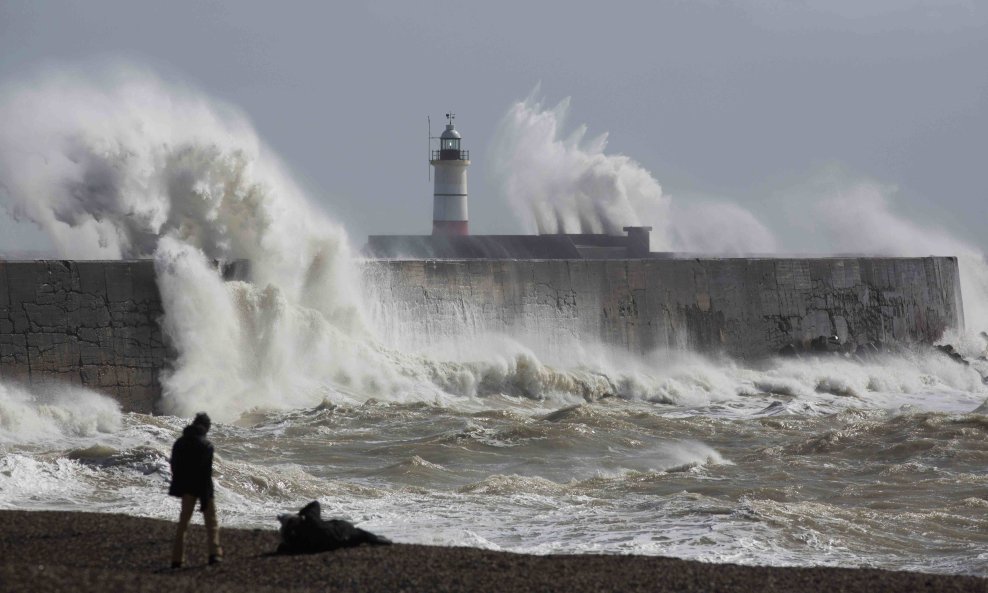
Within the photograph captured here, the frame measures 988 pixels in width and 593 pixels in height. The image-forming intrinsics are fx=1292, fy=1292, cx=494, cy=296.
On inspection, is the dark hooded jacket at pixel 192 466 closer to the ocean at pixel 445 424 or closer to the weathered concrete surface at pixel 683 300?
the ocean at pixel 445 424

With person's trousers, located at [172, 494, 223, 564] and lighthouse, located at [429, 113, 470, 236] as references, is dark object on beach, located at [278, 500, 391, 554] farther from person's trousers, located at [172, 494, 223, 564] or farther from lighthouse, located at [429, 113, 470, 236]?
lighthouse, located at [429, 113, 470, 236]

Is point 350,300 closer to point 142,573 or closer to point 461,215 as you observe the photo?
point 142,573

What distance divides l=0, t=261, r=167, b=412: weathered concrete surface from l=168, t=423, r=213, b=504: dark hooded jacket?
706cm

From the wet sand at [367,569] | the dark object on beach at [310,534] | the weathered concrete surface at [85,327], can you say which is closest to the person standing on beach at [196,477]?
the wet sand at [367,569]

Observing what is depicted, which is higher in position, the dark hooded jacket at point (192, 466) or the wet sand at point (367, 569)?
the dark hooded jacket at point (192, 466)

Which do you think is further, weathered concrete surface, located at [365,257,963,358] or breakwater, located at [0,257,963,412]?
weathered concrete surface, located at [365,257,963,358]

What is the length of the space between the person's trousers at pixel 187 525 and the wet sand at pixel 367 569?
0.08 m

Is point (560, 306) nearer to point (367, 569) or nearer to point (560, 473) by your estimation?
point (560, 473)

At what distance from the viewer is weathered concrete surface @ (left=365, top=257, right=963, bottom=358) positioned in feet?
60.0

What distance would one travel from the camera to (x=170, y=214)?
1591 centimetres

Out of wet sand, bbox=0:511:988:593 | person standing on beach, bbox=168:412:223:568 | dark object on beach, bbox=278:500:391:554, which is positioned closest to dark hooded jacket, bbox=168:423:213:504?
person standing on beach, bbox=168:412:223:568

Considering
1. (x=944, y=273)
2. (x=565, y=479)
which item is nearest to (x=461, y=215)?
(x=944, y=273)

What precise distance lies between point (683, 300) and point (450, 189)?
1373 cm

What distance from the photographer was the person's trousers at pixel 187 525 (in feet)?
20.4
